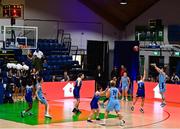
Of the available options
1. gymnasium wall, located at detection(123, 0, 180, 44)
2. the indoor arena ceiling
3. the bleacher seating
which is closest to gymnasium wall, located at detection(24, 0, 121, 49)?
the indoor arena ceiling

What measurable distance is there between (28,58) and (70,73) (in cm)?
462

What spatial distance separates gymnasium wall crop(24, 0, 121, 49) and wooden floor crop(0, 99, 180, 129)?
34.2 ft

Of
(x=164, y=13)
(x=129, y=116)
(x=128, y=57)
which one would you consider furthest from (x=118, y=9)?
(x=129, y=116)

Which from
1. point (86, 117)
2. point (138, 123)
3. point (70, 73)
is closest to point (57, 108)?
point (86, 117)

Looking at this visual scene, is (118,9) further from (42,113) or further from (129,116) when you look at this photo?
(42,113)

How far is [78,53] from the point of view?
3809cm

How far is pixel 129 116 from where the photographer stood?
69.5 ft

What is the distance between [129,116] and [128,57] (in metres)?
16.5

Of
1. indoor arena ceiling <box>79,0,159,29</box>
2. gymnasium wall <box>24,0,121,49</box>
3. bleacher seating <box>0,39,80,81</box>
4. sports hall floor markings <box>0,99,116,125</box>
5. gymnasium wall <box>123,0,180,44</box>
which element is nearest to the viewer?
sports hall floor markings <box>0,99,116,125</box>

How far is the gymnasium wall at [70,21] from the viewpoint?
3572 cm

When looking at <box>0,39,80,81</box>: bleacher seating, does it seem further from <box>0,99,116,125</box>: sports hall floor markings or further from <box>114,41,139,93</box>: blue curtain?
<box>0,99,116,125</box>: sports hall floor markings

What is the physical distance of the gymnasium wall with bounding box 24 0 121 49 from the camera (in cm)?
3572

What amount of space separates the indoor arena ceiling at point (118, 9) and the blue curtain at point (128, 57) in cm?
232

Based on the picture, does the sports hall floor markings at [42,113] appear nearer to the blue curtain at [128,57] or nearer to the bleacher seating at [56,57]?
the bleacher seating at [56,57]
